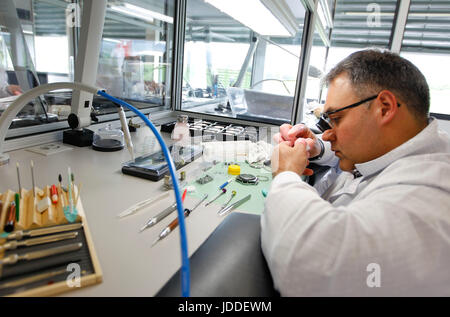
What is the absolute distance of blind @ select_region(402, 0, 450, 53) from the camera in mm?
3371

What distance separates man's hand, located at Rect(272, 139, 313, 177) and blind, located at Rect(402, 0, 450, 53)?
3621mm

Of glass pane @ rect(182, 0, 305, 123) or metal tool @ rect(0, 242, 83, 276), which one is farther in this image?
glass pane @ rect(182, 0, 305, 123)

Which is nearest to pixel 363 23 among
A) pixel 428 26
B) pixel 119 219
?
pixel 428 26

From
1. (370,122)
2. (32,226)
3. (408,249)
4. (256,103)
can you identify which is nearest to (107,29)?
(256,103)

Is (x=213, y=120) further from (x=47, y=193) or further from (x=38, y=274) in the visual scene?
(x=38, y=274)

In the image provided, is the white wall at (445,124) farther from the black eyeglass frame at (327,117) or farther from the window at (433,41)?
the black eyeglass frame at (327,117)

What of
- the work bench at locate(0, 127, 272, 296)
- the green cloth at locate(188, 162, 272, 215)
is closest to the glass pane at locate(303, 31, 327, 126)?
the green cloth at locate(188, 162, 272, 215)

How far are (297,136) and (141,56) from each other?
1.60m

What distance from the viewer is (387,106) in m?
0.72

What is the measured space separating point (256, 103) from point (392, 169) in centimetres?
145

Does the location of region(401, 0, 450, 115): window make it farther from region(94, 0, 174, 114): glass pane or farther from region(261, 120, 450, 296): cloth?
region(261, 120, 450, 296): cloth

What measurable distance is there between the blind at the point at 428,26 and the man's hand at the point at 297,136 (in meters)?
3.21

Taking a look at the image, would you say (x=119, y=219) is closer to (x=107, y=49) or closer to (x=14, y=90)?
(x=14, y=90)
